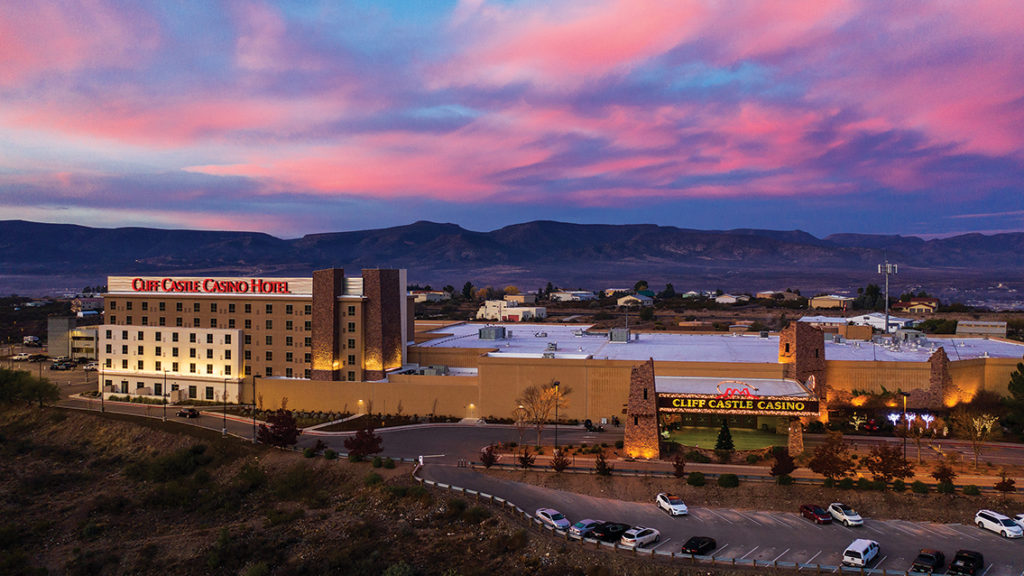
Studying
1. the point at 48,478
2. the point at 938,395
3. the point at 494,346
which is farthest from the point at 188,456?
the point at 938,395

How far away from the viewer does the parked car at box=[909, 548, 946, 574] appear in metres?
34.4

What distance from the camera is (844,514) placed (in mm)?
41188

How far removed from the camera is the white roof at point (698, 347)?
217 ft

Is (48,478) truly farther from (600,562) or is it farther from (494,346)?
(600,562)

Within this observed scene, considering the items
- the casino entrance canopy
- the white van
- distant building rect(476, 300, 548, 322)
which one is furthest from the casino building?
distant building rect(476, 300, 548, 322)

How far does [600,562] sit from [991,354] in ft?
178

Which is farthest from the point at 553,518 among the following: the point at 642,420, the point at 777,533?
the point at 642,420

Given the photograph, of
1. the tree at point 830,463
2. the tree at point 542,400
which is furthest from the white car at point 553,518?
the tree at point 542,400

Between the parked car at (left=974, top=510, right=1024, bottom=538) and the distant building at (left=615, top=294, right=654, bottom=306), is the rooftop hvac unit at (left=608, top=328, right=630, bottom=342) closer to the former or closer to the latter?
the parked car at (left=974, top=510, right=1024, bottom=538)

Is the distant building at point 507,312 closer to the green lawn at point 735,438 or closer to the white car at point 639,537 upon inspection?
the green lawn at point 735,438

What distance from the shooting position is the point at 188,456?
195 feet

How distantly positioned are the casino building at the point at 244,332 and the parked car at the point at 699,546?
41.9 metres

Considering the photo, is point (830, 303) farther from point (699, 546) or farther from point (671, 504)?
point (699, 546)

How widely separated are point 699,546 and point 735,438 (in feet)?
71.4
